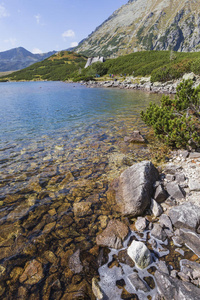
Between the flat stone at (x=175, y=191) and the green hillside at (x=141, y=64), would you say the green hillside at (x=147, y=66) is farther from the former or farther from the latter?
the flat stone at (x=175, y=191)

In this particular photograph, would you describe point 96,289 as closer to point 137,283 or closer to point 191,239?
point 137,283

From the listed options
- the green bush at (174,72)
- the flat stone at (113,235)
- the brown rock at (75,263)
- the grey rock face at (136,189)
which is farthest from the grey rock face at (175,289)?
the green bush at (174,72)

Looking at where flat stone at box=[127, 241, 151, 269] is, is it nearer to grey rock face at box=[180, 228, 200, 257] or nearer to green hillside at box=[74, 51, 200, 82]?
grey rock face at box=[180, 228, 200, 257]

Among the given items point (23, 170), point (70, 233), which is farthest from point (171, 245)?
point (23, 170)

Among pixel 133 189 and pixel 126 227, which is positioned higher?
pixel 133 189

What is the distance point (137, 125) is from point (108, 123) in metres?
3.56

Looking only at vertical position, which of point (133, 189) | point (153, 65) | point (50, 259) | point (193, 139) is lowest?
point (50, 259)

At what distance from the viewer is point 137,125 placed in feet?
61.0

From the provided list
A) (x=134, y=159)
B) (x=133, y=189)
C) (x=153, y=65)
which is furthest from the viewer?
(x=153, y=65)

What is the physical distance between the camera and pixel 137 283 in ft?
14.0

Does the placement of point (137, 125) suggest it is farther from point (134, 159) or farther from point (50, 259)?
point (50, 259)

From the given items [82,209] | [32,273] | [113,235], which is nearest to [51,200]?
[82,209]

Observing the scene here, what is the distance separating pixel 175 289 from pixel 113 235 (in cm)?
227

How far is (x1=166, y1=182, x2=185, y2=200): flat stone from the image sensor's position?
22.8 feet
